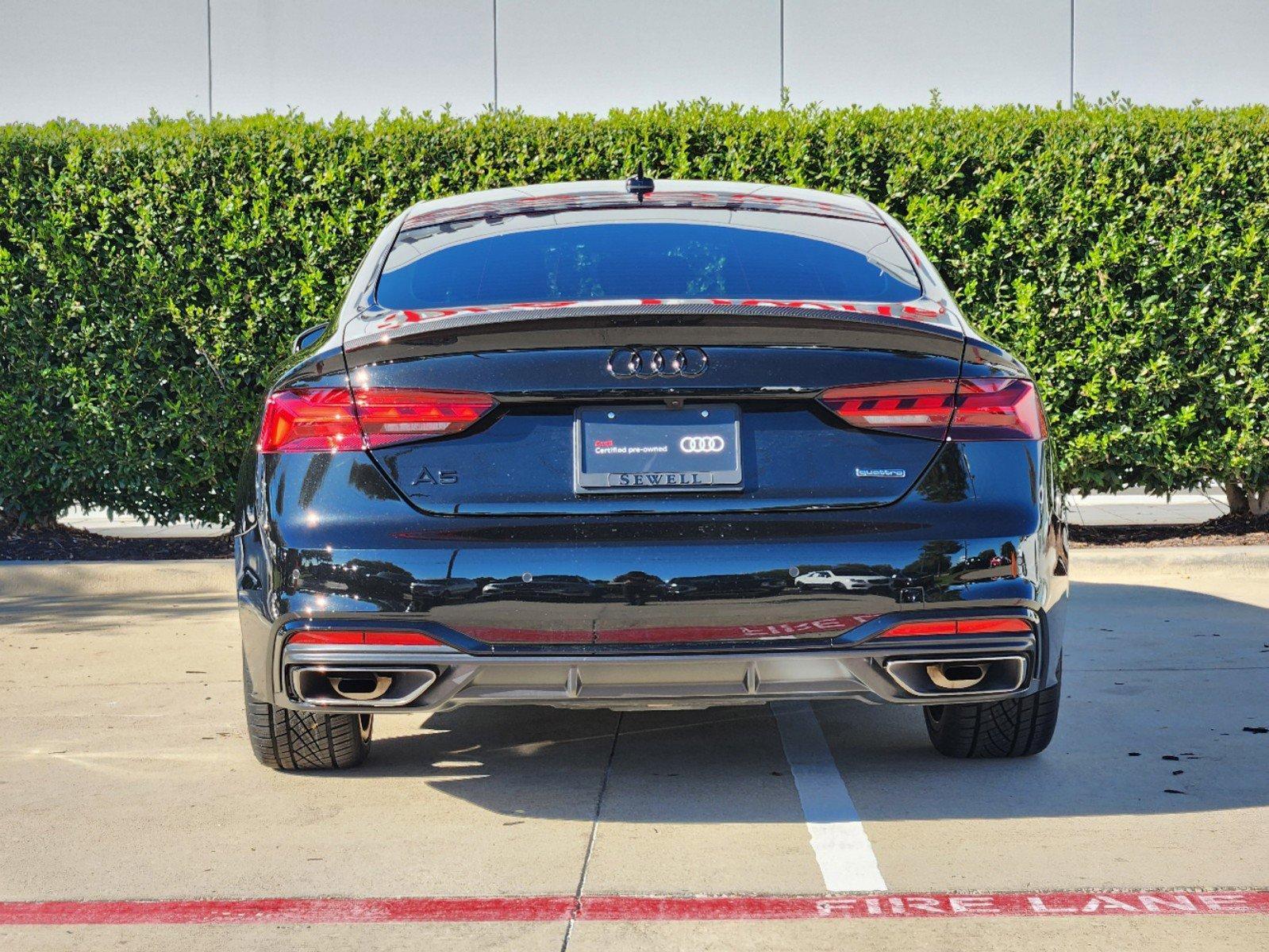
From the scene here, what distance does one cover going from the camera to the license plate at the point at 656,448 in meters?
3.71

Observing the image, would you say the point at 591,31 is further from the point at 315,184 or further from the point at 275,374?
the point at 275,374

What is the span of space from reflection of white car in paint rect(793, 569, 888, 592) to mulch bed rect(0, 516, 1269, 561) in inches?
217

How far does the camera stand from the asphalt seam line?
3287mm

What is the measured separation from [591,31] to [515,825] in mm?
7960

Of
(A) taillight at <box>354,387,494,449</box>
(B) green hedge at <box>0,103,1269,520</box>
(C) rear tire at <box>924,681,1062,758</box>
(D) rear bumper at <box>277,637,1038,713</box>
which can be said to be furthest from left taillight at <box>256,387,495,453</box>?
(B) green hedge at <box>0,103,1269,520</box>

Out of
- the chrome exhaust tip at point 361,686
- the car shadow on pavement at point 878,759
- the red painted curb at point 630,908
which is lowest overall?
the car shadow on pavement at point 878,759

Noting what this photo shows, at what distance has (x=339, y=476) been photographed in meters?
3.78

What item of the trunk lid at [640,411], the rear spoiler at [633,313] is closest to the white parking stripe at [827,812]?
the trunk lid at [640,411]

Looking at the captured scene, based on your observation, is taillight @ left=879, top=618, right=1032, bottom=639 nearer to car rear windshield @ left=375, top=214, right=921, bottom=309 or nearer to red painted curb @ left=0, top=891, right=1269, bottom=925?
red painted curb @ left=0, top=891, right=1269, bottom=925

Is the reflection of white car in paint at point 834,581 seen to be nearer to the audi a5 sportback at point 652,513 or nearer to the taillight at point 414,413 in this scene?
the audi a5 sportback at point 652,513

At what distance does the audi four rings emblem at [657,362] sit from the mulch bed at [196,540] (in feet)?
18.7

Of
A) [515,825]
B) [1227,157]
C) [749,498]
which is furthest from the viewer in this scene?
[1227,157]

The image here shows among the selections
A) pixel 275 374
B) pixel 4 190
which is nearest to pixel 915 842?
pixel 275 374

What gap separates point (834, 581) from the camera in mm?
3701
